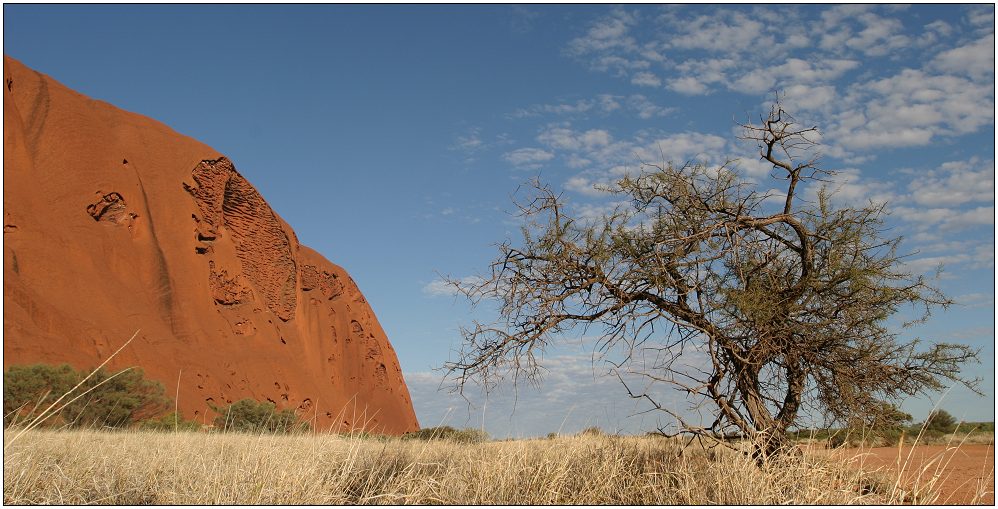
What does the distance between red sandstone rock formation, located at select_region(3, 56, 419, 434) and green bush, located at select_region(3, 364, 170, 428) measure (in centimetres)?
320

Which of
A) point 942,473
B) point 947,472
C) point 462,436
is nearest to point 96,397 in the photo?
point 462,436

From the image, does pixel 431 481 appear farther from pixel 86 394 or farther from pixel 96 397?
pixel 86 394

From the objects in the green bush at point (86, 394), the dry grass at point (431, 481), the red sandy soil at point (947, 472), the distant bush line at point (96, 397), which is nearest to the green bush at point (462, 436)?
the dry grass at point (431, 481)

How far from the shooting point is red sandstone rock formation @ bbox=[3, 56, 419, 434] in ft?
101

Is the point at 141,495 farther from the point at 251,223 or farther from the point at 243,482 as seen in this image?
the point at 251,223

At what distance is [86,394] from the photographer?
2272cm

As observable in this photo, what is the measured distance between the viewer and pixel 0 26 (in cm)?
627

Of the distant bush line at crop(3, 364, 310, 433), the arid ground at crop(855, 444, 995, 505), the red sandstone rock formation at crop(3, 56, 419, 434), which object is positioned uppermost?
the red sandstone rock formation at crop(3, 56, 419, 434)

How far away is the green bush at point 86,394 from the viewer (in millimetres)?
22203

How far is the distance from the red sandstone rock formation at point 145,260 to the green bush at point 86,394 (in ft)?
10.5

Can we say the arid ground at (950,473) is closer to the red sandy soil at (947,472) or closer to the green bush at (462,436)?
the red sandy soil at (947,472)

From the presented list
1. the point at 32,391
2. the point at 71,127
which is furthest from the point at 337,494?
the point at 71,127

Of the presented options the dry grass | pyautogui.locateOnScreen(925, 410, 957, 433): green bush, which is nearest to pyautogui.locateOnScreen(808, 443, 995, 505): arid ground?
the dry grass

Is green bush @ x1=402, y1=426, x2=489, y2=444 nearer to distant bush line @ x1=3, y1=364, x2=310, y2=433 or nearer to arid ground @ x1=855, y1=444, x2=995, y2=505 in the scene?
arid ground @ x1=855, y1=444, x2=995, y2=505
